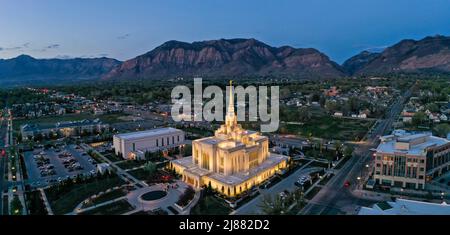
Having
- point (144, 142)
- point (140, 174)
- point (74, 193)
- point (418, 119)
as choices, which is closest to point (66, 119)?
point (144, 142)

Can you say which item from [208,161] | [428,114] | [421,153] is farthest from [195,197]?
[428,114]

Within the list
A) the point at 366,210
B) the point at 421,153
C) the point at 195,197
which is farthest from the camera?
the point at 421,153

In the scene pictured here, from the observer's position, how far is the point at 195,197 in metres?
37.2

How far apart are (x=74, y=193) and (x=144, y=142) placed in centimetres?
2001

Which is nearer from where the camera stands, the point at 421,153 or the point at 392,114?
the point at 421,153

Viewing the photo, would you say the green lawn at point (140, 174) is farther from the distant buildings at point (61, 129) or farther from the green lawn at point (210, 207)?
the distant buildings at point (61, 129)

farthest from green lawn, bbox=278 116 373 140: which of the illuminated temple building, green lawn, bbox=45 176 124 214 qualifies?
green lawn, bbox=45 176 124 214

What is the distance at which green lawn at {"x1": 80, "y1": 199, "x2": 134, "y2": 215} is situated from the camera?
33.1m

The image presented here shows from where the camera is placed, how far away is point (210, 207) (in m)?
34.5

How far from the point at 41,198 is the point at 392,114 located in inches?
3758

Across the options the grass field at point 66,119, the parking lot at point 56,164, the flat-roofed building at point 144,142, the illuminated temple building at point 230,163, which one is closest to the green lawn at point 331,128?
the illuminated temple building at point 230,163

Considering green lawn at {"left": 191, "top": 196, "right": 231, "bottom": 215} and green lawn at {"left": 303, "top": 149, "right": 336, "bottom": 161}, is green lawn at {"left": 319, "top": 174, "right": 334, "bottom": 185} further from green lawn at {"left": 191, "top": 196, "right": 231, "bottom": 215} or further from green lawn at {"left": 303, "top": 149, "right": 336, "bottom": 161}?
green lawn at {"left": 191, "top": 196, "right": 231, "bottom": 215}

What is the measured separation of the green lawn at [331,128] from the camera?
69.4 meters

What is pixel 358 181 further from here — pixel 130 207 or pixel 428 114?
pixel 428 114
